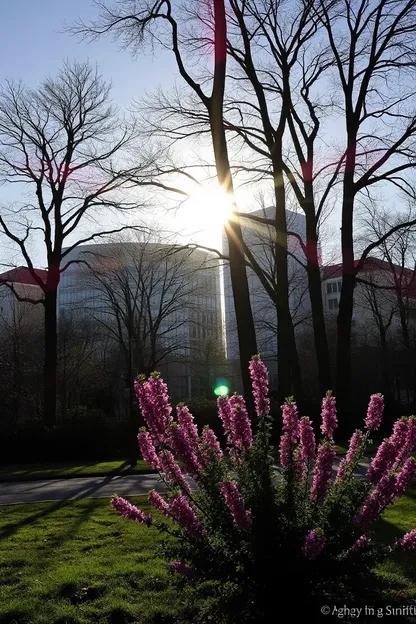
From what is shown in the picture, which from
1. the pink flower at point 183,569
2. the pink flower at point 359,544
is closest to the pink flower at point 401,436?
the pink flower at point 359,544

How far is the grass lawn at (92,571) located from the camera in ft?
16.9

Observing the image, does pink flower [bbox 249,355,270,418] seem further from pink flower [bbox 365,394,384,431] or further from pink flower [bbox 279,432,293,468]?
pink flower [bbox 365,394,384,431]

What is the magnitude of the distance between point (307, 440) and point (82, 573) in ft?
9.11

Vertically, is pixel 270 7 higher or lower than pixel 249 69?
higher

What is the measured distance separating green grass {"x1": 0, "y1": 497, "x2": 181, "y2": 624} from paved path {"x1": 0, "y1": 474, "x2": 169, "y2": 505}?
3.34 m

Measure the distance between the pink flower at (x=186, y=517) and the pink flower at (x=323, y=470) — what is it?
840 mm

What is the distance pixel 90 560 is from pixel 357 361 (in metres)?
42.3

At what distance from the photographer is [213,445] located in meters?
4.93

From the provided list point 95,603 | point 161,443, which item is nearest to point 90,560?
point 95,603

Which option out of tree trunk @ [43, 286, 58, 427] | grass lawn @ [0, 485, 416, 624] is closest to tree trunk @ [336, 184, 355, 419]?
tree trunk @ [43, 286, 58, 427]

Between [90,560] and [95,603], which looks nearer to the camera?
[95,603]

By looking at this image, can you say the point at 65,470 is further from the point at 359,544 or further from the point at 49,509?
the point at 359,544

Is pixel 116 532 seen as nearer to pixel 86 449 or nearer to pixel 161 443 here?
pixel 161 443

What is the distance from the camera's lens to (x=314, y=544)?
4125 millimetres
